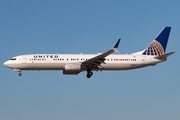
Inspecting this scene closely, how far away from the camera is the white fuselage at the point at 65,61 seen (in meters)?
44.0

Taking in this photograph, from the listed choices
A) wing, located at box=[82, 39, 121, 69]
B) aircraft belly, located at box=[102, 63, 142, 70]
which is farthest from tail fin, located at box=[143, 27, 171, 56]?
wing, located at box=[82, 39, 121, 69]

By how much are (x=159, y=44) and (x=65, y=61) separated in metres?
17.5

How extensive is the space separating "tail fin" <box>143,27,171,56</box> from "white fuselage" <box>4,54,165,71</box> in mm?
2990

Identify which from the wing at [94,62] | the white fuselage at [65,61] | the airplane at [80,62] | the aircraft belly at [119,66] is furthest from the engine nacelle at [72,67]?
the aircraft belly at [119,66]

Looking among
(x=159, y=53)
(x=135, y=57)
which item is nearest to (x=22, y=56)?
(x=135, y=57)

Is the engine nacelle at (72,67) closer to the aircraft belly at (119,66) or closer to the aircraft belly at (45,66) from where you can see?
the aircraft belly at (45,66)

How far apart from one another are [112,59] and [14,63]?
15704 mm

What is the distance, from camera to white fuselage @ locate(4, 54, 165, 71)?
144 feet

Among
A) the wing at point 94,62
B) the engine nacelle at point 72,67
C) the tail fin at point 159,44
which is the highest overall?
the tail fin at point 159,44

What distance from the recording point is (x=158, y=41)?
50219mm

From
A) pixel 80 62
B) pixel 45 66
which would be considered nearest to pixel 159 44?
pixel 80 62

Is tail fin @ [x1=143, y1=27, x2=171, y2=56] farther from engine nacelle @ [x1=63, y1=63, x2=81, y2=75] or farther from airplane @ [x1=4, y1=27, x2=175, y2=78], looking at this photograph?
engine nacelle @ [x1=63, y1=63, x2=81, y2=75]

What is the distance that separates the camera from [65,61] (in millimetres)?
44312

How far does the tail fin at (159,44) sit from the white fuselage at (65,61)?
299 centimetres
